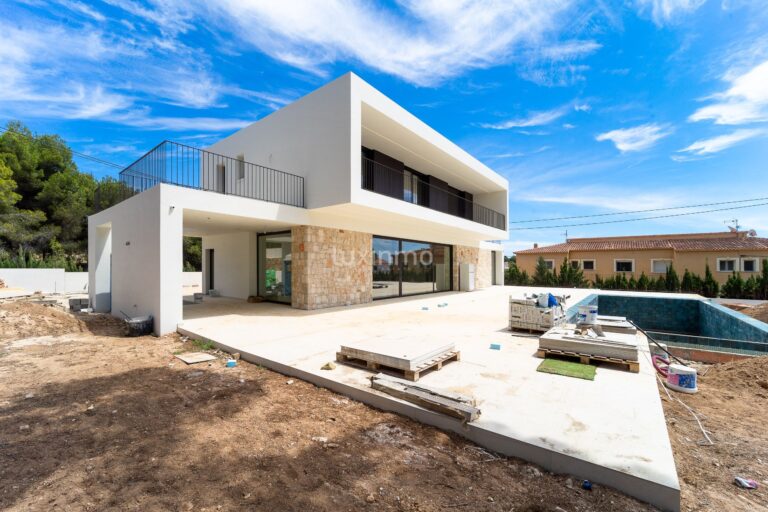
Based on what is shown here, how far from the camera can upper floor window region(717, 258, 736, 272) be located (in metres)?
23.8

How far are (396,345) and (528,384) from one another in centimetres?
186

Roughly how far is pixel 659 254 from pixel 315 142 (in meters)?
28.9

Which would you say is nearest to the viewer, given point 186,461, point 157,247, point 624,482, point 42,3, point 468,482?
point 624,482

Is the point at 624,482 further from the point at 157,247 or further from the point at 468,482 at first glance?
the point at 157,247

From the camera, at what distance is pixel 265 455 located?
9.18 ft

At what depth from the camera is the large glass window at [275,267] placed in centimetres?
1164

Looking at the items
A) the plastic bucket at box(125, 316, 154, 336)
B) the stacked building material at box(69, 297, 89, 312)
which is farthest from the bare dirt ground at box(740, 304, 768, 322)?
the stacked building material at box(69, 297, 89, 312)

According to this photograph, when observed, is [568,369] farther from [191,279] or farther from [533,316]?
[191,279]

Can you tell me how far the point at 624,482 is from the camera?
7.58 ft

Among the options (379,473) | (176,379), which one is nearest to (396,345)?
(379,473)

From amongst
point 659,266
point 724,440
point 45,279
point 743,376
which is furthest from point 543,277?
point 45,279

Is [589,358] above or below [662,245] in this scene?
below

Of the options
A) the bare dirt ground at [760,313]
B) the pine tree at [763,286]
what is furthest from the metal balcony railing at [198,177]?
the pine tree at [763,286]

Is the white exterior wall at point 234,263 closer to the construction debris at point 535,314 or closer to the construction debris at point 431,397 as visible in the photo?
the construction debris at point 535,314
